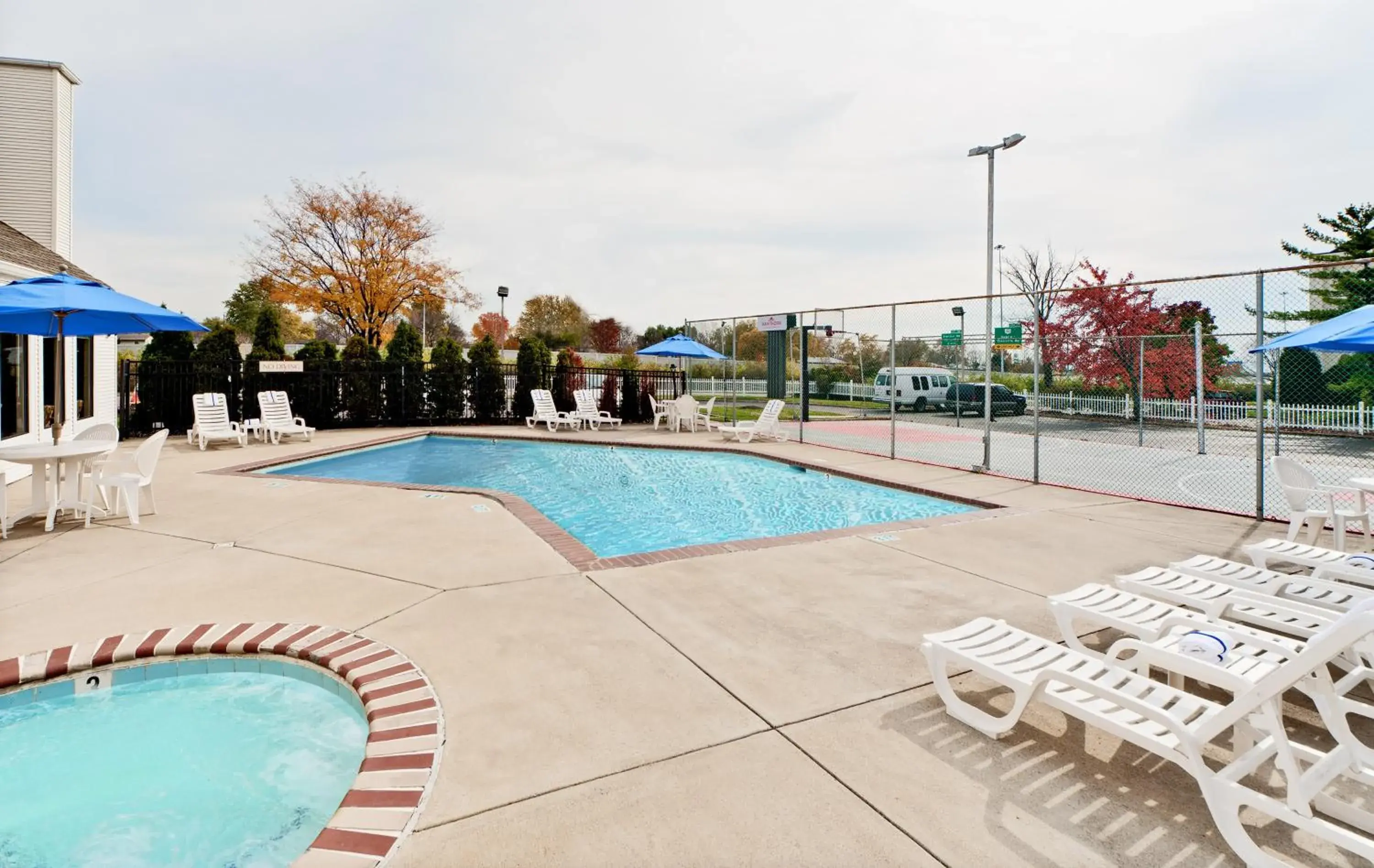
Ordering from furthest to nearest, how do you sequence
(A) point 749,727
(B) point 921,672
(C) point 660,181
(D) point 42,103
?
(C) point 660,181 → (D) point 42,103 → (B) point 921,672 → (A) point 749,727

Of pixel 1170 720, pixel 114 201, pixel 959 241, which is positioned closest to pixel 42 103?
pixel 114 201

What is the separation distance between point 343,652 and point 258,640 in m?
0.53

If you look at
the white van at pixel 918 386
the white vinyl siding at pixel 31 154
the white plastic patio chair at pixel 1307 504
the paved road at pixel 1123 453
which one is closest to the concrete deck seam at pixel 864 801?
the white plastic patio chair at pixel 1307 504

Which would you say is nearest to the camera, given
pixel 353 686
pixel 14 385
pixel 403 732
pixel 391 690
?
pixel 403 732

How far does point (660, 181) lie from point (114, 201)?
44.1 feet

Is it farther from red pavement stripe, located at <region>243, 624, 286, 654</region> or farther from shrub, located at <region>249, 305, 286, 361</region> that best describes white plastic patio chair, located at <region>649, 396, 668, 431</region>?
red pavement stripe, located at <region>243, 624, 286, 654</region>

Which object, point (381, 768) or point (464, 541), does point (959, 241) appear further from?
point (381, 768)

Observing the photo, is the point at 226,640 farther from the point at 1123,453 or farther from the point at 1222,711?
the point at 1123,453

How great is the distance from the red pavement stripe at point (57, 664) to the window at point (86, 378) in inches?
433

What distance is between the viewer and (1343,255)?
2083 cm

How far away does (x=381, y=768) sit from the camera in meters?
2.30

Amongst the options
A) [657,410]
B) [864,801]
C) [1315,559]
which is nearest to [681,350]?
[657,410]

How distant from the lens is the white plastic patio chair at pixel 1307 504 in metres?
5.23

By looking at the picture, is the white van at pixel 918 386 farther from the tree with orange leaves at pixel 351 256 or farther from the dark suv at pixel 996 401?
the tree with orange leaves at pixel 351 256
